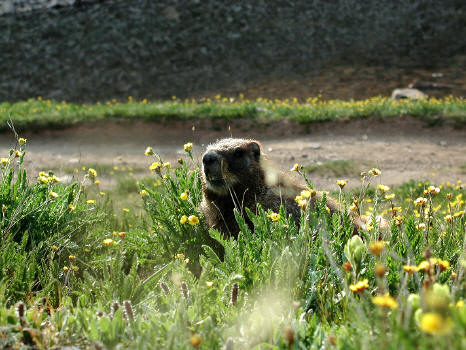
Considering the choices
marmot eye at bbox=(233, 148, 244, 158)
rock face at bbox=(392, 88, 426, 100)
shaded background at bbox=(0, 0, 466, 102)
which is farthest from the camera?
shaded background at bbox=(0, 0, 466, 102)

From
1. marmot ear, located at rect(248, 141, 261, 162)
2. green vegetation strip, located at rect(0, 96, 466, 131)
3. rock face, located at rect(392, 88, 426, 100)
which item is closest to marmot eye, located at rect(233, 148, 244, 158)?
marmot ear, located at rect(248, 141, 261, 162)

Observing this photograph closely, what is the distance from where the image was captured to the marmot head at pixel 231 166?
400cm

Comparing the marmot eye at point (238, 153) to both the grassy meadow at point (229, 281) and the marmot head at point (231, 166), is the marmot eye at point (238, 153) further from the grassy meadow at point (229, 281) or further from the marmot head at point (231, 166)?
the grassy meadow at point (229, 281)

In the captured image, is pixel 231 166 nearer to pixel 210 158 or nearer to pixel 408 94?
pixel 210 158

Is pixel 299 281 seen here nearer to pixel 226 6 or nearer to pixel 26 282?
pixel 26 282

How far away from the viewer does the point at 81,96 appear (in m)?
19.1

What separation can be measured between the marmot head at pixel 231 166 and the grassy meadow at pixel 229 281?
0.25 metres

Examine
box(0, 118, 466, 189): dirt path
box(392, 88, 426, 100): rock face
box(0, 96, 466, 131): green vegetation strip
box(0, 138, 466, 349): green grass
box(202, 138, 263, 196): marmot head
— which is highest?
box(202, 138, 263, 196): marmot head

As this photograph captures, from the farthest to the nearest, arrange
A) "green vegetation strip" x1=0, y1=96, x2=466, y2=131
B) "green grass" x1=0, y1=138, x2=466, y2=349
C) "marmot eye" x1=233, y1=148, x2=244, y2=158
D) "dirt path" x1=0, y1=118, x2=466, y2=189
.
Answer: "green vegetation strip" x1=0, y1=96, x2=466, y2=131 → "dirt path" x1=0, y1=118, x2=466, y2=189 → "marmot eye" x1=233, y1=148, x2=244, y2=158 → "green grass" x1=0, y1=138, x2=466, y2=349

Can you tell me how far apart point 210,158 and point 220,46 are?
17.5 m

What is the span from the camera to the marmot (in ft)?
13.3

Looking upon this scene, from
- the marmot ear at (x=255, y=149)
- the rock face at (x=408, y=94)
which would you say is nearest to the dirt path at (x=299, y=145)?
the rock face at (x=408, y=94)

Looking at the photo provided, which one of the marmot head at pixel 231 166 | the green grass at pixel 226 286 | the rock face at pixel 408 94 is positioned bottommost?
the rock face at pixel 408 94

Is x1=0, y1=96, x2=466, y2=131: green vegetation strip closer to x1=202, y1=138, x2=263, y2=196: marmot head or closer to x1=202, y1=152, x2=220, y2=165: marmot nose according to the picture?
x1=202, y1=138, x2=263, y2=196: marmot head
